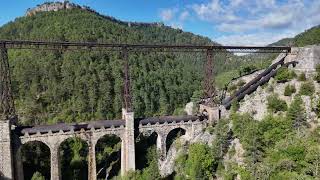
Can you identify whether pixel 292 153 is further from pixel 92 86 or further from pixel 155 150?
pixel 92 86

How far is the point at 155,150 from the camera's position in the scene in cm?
5772

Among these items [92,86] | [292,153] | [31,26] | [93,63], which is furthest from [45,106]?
[292,153]

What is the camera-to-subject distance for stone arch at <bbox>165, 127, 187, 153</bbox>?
58.3 metres

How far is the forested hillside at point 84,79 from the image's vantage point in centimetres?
9156

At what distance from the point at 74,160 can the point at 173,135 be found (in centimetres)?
1817

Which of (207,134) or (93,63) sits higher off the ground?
(93,63)

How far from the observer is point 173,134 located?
61031mm

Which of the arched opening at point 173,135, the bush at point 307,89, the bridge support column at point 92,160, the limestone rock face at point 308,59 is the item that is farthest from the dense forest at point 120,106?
the limestone rock face at point 308,59

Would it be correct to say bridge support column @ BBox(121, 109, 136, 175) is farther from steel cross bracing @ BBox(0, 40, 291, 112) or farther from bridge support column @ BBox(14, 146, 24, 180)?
bridge support column @ BBox(14, 146, 24, 180)

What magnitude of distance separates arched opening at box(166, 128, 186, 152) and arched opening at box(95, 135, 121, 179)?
908 cm

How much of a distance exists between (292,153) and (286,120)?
10769 mm

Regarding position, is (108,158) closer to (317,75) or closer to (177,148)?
(177,148)

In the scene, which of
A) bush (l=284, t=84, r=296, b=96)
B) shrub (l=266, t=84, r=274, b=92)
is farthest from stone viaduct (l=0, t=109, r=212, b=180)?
bush (l=284, t=84, r=296, b=96)

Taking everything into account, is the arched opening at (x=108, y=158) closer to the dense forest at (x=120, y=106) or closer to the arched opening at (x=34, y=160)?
the dense forest at (x=120, y=106)
